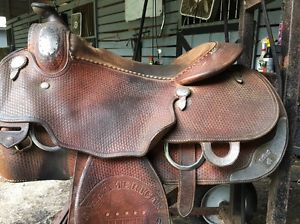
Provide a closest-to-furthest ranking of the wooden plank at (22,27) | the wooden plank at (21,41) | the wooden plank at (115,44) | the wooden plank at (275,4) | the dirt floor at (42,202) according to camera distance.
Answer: the dirt floor at (42,202) < the wooden plank at (275,4) < the wooden plank at (115,44) < the wooden plank at (22,27) < the wooden plank at (21,41)

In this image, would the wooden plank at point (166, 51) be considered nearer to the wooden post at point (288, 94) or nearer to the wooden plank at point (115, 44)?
the wooden plank at point (115, 44)

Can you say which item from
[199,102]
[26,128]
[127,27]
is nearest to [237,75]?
[199,102]

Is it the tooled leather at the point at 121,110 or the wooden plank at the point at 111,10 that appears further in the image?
the wooden plank at the point at 111,10

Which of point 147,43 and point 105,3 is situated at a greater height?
point 105,3

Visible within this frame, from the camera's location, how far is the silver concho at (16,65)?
0.62 meters

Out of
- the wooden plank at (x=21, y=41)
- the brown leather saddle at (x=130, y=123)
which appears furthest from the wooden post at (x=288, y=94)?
the wooden plank at (x=21, y=41)

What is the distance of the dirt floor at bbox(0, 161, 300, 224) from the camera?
1282mm

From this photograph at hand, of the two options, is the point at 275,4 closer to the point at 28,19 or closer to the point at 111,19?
the point at 111,19

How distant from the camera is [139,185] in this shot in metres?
0.63

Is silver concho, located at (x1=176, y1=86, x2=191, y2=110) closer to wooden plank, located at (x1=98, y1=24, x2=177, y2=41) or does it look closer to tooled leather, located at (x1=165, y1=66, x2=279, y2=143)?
tooled leather, located at (x1=165, y1=66, x2=279, y2=143)

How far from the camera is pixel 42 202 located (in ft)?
4.68

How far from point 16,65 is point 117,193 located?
34cm

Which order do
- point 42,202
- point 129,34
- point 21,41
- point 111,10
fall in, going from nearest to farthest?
point 42,202, point 129,34, point 111,10, point 21,41

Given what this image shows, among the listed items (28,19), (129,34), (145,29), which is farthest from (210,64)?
(28,19)
